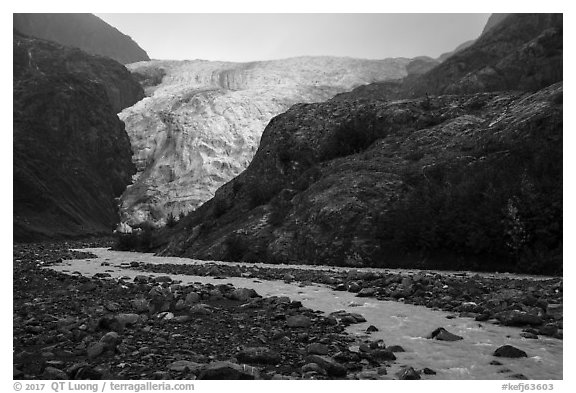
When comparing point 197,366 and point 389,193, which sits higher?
point 389,193

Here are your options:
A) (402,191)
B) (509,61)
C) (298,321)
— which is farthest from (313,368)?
(509,61)

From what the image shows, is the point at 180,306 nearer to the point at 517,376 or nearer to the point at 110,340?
the point at 110,340

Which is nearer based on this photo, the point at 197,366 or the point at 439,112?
the point at 197,366

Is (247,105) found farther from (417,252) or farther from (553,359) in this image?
(553,359)

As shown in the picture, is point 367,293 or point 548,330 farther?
point 367,293

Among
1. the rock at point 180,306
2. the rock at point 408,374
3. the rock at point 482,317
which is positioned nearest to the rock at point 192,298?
the rock at point 180,306

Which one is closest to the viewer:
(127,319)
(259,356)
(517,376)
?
(517,376)

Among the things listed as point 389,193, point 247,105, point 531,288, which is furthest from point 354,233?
point 247,105
